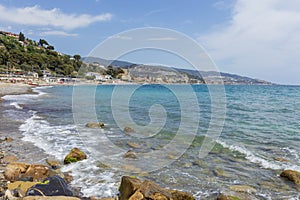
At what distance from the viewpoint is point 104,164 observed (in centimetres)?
926

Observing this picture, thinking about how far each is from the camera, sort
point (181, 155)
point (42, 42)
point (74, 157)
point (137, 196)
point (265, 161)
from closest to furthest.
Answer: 1. point (137, 196)
2. point (74, 157)
3. point (265, 161)
4. point (181, 155)
5. point (42, 42)

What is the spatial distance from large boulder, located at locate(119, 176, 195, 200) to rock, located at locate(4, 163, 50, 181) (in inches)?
120

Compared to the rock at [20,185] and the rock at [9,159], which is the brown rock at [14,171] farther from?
the rock at [9,159]

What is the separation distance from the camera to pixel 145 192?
5.44 metres

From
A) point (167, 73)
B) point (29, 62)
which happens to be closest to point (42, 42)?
point (29, 62)

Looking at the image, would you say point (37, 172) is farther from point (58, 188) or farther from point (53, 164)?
point (58, 188)

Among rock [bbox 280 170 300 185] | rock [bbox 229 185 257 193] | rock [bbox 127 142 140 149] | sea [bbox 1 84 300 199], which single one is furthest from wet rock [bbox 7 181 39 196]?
rock [bbox 280 170 300 185]

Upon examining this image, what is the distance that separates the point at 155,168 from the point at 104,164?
2.08 meters

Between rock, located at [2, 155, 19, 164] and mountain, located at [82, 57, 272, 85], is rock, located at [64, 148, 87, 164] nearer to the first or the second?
rock, located at [2, 155, 19, 164]

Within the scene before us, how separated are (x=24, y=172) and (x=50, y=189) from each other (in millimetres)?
2356

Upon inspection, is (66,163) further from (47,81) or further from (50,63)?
(50,63)

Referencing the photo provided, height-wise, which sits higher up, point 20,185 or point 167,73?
point 167,73

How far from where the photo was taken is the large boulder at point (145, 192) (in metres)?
5.39

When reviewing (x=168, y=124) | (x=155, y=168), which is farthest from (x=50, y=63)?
(x=155, y=168)
